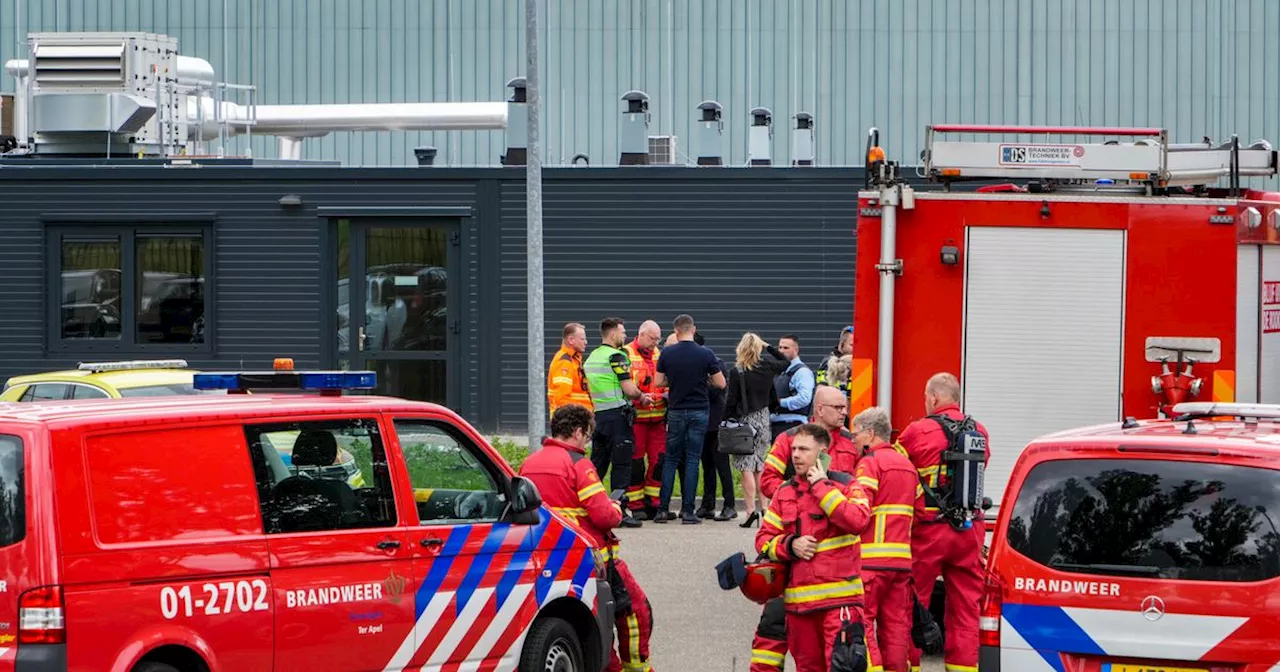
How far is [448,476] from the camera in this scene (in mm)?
8273

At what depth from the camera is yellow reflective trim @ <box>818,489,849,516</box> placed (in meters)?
7.86

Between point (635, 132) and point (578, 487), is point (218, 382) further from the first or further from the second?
point (635, 132)

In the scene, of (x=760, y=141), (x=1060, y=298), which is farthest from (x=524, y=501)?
(x=760, y=141)

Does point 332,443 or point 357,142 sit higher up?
point 357,142

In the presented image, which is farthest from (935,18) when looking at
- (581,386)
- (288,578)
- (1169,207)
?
(288,578)

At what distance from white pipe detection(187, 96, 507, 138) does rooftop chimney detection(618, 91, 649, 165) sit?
3440mm

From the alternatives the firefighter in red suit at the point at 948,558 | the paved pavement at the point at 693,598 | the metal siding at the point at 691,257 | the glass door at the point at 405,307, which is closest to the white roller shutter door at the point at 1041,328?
the firefighter in red suit at the point at 948,558

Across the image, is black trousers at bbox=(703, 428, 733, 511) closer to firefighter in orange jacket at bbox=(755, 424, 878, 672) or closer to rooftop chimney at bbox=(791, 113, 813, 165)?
firefighter in orange jacket at bbox=(755, 424, 878, 672)

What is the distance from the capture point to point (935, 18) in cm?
2698

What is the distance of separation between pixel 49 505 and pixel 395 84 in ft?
70.1

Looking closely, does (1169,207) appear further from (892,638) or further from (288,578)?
(288,578)

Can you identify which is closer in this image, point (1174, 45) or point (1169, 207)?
point (1169, 207)

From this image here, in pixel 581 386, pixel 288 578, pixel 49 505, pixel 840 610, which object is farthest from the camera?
pixel 581 386

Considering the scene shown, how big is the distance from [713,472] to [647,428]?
0.69m
